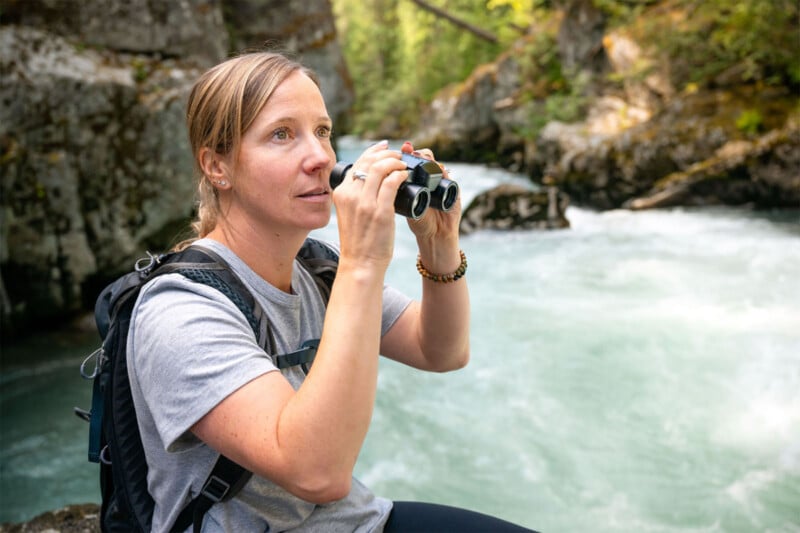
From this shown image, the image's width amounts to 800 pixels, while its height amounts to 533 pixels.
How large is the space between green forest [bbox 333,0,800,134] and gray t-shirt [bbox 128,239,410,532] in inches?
462

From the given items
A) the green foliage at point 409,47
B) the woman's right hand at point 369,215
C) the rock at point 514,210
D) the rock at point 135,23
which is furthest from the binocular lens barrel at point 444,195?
the green foliage at point 409,47

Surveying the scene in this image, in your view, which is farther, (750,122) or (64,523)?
(750,122)

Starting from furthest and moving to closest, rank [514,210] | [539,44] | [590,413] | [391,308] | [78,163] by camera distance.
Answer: [539,44], [514,210], [78,163], [590,413], [391,308]

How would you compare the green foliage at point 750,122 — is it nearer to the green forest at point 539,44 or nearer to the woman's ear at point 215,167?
the green forest at point 539,44

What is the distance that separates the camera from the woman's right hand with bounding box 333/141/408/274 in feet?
4.03

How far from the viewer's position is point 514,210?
11516 millimetres

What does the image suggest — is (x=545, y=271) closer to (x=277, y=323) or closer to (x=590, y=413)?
(x=590, y=413)

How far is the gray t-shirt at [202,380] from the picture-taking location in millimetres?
1184

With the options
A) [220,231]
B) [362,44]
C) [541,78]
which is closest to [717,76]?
[541,78]

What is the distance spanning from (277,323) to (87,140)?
18.4 ft

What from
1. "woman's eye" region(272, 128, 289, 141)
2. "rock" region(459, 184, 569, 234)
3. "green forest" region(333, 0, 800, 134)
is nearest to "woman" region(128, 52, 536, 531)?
"woman's eye" region(272, 128, 289, 141)

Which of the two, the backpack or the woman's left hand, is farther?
the woman's left hand

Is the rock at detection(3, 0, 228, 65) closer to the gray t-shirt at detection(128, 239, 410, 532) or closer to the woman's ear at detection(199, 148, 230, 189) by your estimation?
the woman's ear at detection(199, 148, 230, 189)

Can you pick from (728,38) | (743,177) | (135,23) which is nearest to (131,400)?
(135,23)
